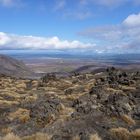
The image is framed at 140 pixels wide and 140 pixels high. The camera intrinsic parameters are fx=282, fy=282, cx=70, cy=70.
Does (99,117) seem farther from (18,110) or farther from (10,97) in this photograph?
(10,97)

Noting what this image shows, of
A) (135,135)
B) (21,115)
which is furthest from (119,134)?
(21,115)

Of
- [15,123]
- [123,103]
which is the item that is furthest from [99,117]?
[15,123]

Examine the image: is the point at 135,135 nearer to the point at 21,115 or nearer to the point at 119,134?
the point at 119,134

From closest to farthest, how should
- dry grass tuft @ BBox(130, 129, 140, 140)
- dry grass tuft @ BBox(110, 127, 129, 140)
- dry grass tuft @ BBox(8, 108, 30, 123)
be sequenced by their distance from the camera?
1. dry grass tuft @ BBox(130, 129, 140, 140)
2. dry grass tuft @ BBox(110, 127, 129, 140)
3. dry grass tuft @ BBox(8, 108, 30, 123)

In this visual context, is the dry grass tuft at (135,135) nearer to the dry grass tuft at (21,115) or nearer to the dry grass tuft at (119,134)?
the dry grass tuft at (119,134)

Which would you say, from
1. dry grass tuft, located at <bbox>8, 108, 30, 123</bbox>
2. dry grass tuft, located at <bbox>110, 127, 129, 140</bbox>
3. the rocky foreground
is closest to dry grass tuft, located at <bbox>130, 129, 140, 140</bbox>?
the rocky foreground

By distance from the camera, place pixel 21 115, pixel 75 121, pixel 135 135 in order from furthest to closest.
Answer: pixel 21 115
pixel 75 121
pixel 135 135

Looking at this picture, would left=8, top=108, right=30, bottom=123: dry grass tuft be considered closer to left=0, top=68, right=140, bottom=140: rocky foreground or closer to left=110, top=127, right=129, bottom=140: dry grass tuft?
left=0, top=68, right=140, bottom=140: rocky foreground

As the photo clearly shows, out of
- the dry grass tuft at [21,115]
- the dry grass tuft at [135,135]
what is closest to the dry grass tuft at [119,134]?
the dry grass tuft at [135,135]

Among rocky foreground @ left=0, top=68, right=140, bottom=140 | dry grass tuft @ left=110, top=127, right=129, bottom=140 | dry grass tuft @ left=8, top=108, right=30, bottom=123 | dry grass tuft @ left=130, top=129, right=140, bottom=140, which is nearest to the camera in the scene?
dry grass tuft @ left=130, top=129, right=140, bottom=140

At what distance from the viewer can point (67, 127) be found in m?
20.4

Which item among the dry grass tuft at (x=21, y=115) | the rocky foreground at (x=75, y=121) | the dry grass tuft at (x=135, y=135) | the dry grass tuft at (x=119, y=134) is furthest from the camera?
the dry grass tuft at (x=21, y=115)

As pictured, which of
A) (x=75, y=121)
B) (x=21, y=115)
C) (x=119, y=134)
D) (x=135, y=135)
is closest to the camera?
(x=135, y=135)

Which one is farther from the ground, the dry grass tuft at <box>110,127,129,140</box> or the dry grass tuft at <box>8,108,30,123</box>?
the dry grass tuft at <box>110,127,129,140</box>
